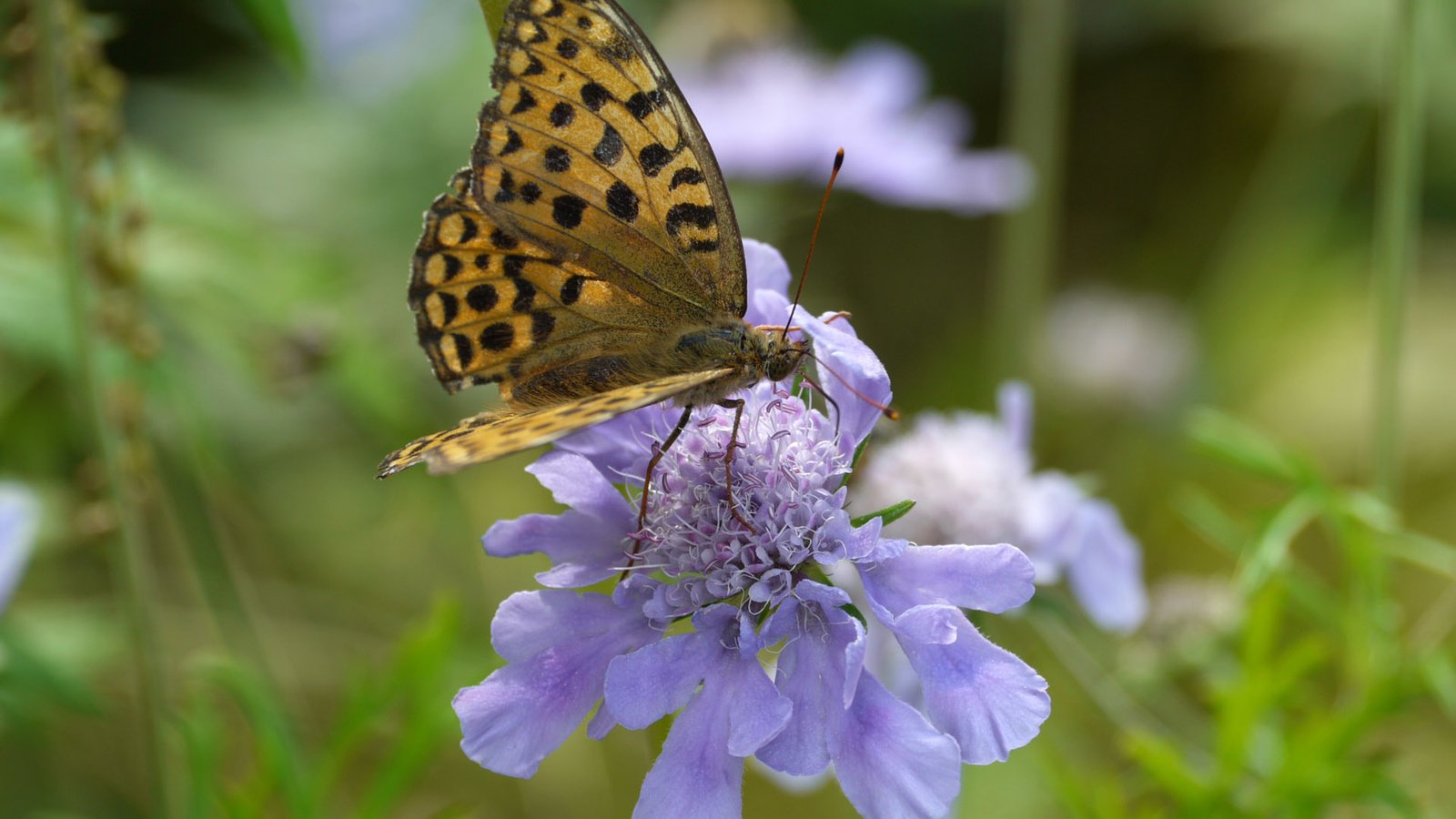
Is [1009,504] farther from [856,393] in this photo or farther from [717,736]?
[717,736]

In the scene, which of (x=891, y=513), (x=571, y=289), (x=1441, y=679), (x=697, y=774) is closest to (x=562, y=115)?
(x=571, y=289)

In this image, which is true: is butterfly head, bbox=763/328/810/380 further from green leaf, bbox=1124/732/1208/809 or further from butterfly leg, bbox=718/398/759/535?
green leaf, bbox=1124/732/1208/809

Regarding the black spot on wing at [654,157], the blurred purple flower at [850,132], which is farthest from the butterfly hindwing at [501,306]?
the blurred purple flower at [850,132]

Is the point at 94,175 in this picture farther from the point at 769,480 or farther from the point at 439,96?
the point at 439,96

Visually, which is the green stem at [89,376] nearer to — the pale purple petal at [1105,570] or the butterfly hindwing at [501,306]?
the butterfly hindwing at [501,306]

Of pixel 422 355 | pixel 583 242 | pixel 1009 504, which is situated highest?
pixel 583 242

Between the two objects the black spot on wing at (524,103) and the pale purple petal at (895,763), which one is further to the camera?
the black spot on wing at (524,103)
